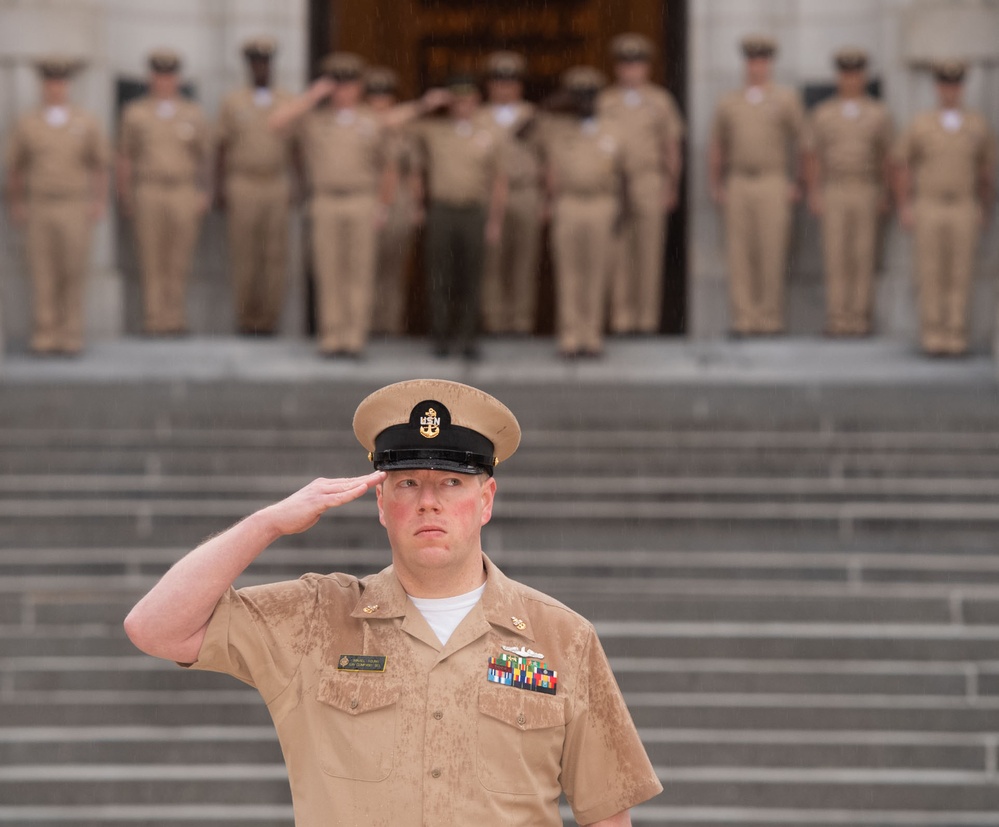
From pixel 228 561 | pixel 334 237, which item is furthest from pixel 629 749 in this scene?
pixel 334 237

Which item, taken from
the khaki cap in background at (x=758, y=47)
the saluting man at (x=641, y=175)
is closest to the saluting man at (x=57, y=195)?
the saluting man at (x=641, y=175)

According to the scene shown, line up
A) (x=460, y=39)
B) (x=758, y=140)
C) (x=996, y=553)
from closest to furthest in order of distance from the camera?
(x=996, y=553) < (x=758, y=140) < (x=460, y=39)

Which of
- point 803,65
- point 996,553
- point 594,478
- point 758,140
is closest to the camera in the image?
point 996,553

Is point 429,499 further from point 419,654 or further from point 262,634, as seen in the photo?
point 262,634

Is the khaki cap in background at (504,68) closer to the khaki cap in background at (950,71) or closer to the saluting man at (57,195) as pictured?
the saluting man at (57,195)

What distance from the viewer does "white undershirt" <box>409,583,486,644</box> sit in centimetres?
304

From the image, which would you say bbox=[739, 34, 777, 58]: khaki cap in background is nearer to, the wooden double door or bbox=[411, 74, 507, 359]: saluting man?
bbox=[411, 74, 507, 359]: saluting man

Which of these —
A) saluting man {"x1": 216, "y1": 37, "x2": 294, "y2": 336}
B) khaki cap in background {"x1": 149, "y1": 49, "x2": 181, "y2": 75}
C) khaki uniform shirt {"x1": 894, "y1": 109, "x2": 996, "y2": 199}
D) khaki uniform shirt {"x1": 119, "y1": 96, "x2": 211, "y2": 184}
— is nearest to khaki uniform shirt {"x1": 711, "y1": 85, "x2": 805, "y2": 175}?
khaki uniform shirt {"x1": 894, "y1": 109, "x2": 996, "y2": 199}

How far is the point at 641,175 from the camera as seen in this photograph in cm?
1322

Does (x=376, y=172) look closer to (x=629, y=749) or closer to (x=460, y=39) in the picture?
(x=460, y=39)

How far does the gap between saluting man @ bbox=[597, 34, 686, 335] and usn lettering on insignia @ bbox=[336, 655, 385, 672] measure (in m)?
9.80

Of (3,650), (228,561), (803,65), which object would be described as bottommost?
(3,650)

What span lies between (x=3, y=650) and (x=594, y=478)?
326cm

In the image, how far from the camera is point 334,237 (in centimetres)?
1232
